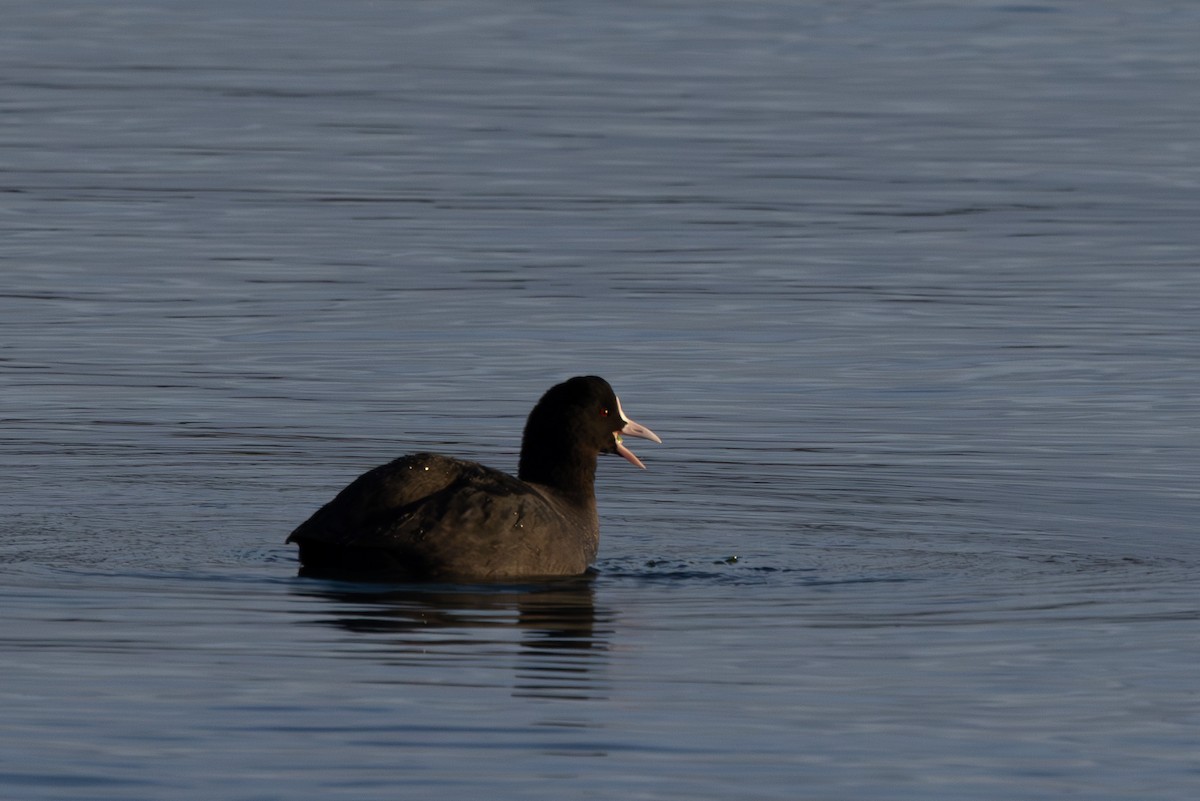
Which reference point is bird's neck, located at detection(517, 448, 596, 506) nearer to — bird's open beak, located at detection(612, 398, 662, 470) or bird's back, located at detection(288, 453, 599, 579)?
bird's open beak, located at detection(612, 398, 662, 470)

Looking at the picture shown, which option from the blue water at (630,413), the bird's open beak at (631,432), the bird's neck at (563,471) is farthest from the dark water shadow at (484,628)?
the bird's open beak at (631,432)

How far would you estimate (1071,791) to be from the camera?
9.88 meters

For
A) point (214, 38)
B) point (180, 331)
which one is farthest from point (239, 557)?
point (214, 38)

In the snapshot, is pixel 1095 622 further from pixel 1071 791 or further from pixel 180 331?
pixel 180 331

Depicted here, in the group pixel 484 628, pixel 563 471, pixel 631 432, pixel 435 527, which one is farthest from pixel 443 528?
pixel 631 432

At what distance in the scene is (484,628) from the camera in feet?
41.3

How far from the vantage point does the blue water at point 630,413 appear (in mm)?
10562

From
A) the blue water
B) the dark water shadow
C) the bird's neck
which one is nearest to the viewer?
the blue water

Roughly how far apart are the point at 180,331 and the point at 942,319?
20.1 feet

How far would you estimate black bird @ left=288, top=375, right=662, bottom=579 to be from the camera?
13648 mm

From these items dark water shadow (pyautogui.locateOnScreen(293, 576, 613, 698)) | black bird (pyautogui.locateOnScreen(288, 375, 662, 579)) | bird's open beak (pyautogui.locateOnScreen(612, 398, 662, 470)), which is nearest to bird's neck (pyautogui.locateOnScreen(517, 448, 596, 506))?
bird's open beak (pyautogui.locateOnScreen(612, 398, 662, 470))

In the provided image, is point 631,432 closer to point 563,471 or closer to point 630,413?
point 563,471

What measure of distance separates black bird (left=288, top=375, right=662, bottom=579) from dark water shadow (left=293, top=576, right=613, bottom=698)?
0.39 feet

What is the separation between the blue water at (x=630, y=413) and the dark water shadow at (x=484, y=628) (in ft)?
0.13
